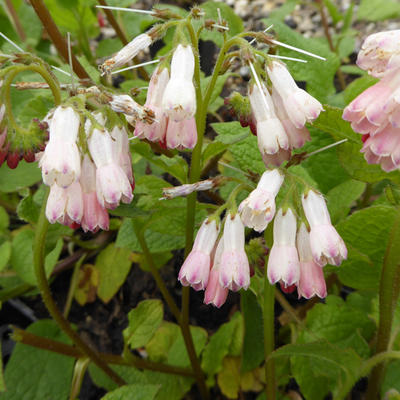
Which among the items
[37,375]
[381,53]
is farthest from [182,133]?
[37,375]

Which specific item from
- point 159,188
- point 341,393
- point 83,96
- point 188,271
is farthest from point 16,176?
point 341,393

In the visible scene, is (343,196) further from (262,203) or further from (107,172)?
(107,172)

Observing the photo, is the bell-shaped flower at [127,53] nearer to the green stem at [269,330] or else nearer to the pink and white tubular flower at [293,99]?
the pink and white tubular flower at [293,99]

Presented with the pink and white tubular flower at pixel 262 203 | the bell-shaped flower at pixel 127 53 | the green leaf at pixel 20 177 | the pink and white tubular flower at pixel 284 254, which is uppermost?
the bell-shaped flower at pixel 127 53

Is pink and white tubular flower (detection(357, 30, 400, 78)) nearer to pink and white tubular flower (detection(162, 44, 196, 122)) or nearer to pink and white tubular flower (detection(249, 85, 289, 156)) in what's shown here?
pink and white tubular flower (detection(249, 85, 289, 156))

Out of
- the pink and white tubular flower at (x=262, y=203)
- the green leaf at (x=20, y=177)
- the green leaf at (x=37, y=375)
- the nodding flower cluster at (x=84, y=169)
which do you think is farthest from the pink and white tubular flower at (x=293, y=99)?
the green leaf at (x=20, y=177)

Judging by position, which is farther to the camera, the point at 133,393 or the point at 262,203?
the point at 133,393
